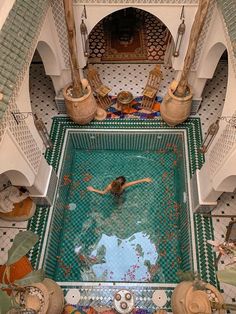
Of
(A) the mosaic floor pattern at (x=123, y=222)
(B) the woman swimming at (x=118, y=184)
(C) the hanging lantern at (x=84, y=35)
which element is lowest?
(A) the mosaic floor pattern at (x=123, y=222)

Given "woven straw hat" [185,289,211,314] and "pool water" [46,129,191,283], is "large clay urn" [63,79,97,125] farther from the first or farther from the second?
"woven straw hat" [185,289,211,314]

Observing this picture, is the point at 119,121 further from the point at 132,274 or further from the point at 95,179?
the point at 132,274

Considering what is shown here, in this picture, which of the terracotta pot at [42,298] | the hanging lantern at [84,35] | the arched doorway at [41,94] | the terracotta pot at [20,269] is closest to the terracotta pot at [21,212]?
the terracotta pot at [20,269]

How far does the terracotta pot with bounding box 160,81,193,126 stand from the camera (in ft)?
19.2

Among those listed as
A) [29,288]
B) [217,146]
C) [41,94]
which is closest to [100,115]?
[41,94]

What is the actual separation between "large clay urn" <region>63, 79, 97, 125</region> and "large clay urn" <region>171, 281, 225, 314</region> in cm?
336

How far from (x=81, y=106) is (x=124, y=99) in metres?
1.04

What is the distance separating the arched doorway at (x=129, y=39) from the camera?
25.1 ft

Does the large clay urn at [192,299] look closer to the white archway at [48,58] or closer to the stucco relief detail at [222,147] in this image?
the stucco relief detail at [222,147]

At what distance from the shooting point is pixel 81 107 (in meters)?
5.97

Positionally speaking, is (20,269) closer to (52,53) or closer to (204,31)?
(52,53)

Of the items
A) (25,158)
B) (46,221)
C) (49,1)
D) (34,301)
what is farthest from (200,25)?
(34,301)

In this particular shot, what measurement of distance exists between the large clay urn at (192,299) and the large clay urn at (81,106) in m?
3.36

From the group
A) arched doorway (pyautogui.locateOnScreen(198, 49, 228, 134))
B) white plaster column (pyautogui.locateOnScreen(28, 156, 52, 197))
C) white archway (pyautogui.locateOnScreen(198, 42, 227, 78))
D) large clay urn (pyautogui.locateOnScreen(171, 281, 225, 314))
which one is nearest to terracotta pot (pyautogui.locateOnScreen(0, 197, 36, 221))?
white plaster column (pyautogui.locateOnScreen(28, 156, 52, 197))
